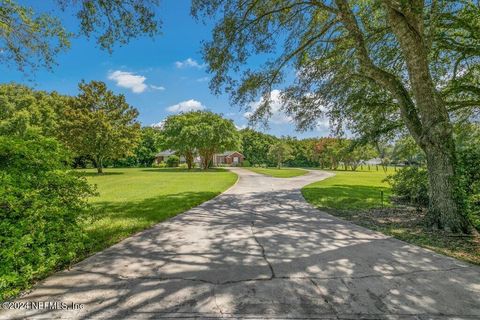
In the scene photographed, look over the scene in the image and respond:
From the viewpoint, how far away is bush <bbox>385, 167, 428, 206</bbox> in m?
8.61

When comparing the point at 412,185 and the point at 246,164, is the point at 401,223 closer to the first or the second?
the point at 412,185

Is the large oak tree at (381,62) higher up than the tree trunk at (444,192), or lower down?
higher up

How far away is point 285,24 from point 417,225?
7.42 meters

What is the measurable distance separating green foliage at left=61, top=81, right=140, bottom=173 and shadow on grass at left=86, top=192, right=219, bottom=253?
22.0 meters

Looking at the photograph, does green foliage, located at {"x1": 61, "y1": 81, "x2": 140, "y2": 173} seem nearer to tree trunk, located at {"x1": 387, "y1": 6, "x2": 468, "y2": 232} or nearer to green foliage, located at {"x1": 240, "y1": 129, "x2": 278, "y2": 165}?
tree trunk, located at {"x1": 387, "y1": 6, "x2": 468, "y2": 232}

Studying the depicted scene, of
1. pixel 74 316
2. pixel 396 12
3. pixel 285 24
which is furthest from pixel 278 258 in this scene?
pixel 285 24

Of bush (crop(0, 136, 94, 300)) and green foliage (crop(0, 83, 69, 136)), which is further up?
green foliage (crop(0, 83, 69, 136))

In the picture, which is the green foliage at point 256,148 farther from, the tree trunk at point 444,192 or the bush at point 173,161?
the tree trunk at point 444,192

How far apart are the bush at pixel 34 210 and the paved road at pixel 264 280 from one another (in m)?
0.34

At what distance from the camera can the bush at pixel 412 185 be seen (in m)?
8.61

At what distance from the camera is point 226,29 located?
770 centimetres

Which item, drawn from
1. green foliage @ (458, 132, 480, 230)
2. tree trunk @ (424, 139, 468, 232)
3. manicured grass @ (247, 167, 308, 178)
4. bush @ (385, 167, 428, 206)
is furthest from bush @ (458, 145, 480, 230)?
manicured grass @ (247, 167, 308, 178)

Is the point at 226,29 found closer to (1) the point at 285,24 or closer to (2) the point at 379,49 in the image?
(1) the point at 285,24

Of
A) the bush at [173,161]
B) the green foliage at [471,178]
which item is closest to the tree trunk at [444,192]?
the green foliage at [471,178]
